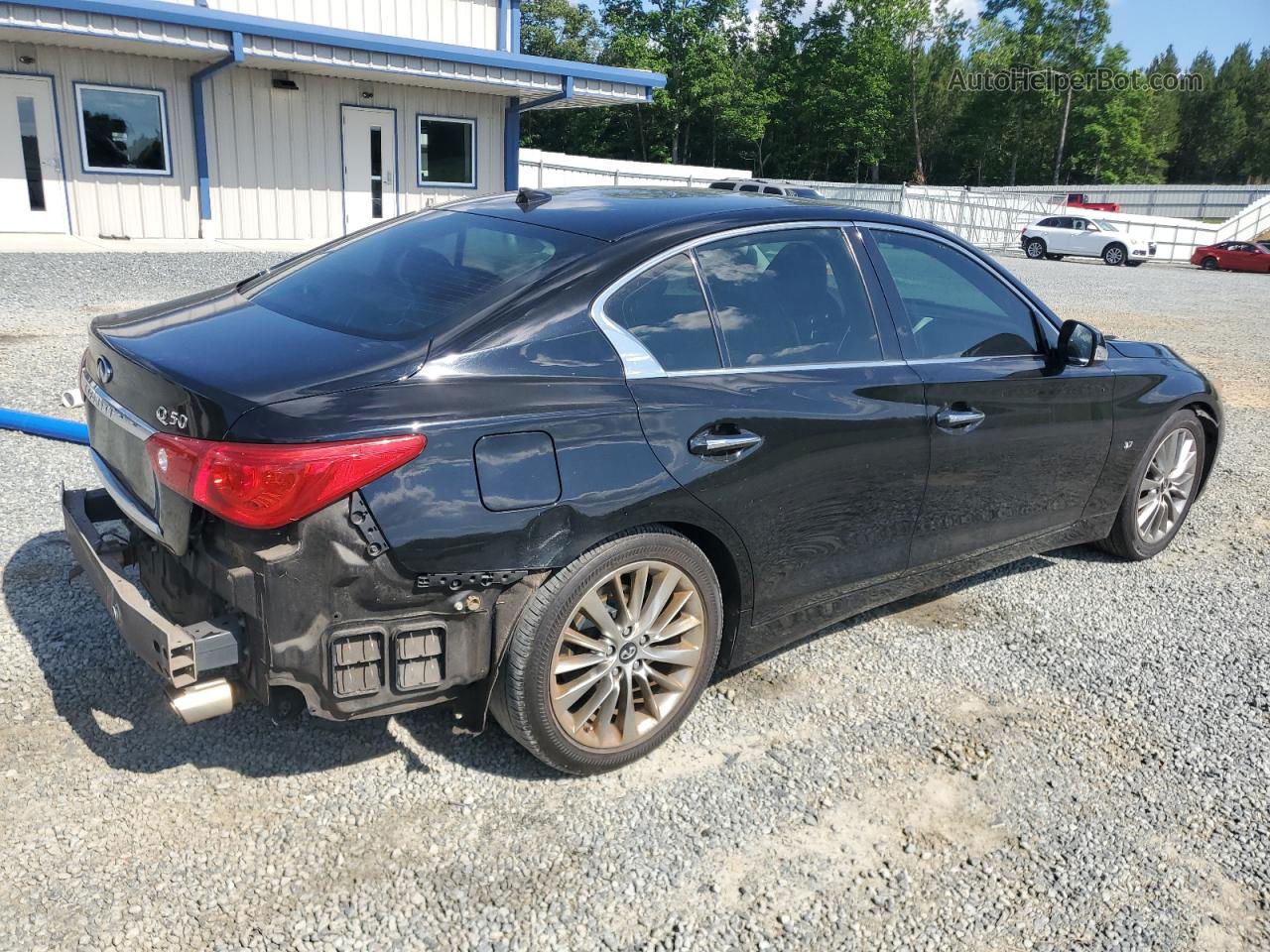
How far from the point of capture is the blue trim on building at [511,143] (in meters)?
20.9

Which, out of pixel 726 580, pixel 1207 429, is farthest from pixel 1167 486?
pixel 726 580

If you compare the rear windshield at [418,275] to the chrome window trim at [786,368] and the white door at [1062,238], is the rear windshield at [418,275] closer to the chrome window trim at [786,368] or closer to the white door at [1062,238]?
the chrome window trim at [786,368]

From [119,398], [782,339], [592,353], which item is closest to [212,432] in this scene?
[119,398]

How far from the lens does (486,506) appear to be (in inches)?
102

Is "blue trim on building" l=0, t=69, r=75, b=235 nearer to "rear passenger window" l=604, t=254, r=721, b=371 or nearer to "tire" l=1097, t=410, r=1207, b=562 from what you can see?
"rear passenger window" l=604, t=254, r=721, b=371

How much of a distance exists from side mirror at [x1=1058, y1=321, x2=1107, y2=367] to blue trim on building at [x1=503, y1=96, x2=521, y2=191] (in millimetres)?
17988

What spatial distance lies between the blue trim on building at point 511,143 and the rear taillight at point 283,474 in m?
19.3

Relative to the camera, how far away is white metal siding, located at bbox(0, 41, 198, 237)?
645 inches

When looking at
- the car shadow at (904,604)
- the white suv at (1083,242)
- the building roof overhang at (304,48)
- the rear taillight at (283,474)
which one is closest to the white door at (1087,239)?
the white suv at (1083,242)

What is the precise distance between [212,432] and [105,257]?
13.4 m

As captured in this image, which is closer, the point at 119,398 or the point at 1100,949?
the point at 1100,949

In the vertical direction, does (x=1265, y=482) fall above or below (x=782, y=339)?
below

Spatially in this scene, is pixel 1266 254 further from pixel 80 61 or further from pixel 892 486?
pixel 892 486

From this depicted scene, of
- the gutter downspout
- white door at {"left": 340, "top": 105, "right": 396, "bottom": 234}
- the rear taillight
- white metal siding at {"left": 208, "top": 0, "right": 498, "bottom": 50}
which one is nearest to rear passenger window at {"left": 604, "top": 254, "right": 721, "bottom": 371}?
the rear taillight
